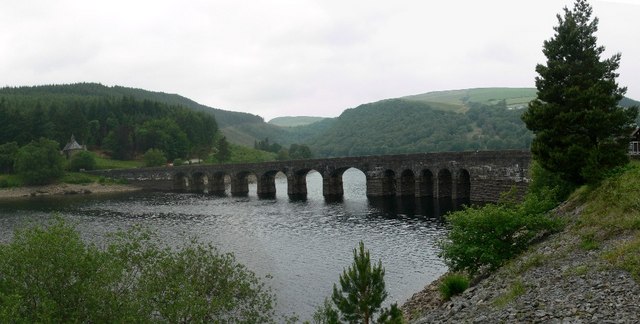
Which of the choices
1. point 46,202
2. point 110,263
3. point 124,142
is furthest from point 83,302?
point 124,142

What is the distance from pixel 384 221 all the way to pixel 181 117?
13905 cm

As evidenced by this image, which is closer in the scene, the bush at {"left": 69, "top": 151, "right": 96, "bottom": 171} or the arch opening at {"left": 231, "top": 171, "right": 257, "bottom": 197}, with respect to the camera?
the arch opening at {"left": 231, "top": 171, "right": 257, "bottom": 197}

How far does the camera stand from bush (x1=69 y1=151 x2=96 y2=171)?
139m

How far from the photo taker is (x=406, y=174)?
281 feet

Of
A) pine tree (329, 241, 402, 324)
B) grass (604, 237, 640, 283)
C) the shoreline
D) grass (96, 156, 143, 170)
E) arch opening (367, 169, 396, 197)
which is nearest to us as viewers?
grass (604, 237, 640, 283)

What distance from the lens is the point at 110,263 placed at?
75.1 ft

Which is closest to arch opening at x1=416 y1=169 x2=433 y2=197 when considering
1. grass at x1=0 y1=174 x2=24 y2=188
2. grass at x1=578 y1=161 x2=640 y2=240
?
grass at x1=578 y1=161 x2=640 y2=240

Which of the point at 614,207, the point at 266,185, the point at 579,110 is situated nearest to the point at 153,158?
the point at 266,185

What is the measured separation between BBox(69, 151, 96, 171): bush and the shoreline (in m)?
13.1

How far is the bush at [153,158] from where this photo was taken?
490 ft

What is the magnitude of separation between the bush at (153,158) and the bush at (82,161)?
47.3 ft

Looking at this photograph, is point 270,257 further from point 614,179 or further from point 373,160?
point 373,160

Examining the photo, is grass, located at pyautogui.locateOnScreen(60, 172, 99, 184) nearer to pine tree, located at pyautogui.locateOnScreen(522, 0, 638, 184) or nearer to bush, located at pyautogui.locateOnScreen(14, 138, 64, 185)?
bush, located at pyautogui.locateOnScreen(14, 138, 64, 185)

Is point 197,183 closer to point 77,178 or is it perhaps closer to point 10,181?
point 77,178
